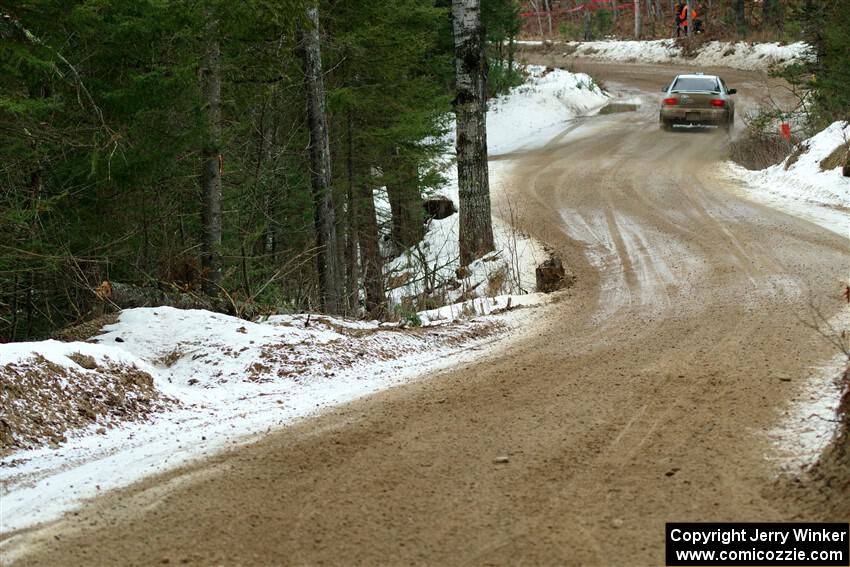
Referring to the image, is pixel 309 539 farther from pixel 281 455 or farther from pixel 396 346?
pixel 396 346

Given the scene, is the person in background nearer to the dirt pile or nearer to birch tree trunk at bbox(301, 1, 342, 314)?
birch tree trunk at bbox(301, 1, 342, 314)

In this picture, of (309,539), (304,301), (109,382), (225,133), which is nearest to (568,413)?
(309,539)

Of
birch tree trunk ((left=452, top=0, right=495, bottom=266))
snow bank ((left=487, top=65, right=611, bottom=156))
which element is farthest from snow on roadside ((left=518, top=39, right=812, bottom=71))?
birch tree trunk ((left=452, top=0, right=495, bottom=266))

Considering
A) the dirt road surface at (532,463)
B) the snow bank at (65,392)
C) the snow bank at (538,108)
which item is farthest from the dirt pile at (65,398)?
the snow bank at (538,108)

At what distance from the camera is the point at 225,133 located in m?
10.3

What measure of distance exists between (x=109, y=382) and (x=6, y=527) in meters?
2.24

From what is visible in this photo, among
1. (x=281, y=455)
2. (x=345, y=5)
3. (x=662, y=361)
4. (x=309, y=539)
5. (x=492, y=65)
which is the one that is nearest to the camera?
(x=309, y=539)

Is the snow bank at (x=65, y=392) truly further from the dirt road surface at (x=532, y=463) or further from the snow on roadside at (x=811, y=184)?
the snow on roadside at (x=811, y=184)

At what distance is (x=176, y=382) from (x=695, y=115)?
24.8 m

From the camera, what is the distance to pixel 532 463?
212 inches

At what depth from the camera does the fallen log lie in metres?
9.63

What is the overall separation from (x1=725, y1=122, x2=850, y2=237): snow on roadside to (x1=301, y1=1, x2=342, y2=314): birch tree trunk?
8.16 meters

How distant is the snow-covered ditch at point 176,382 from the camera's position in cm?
552

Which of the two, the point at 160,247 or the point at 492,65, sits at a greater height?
the point at 492,65
